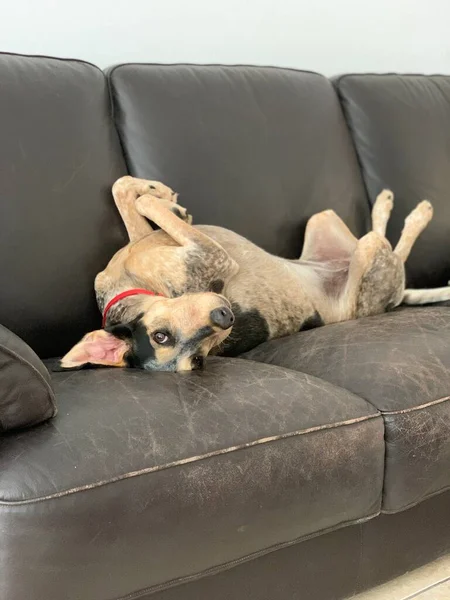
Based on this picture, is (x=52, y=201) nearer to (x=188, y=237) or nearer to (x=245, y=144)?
(x=188, y=237)

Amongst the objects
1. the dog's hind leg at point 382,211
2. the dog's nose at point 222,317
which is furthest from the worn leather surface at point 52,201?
the dog's hind leg at point 382,211

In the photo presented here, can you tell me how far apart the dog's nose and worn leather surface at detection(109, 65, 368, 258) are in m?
0.69

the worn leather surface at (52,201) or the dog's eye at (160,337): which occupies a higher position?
the worn leather surface at (52,201)

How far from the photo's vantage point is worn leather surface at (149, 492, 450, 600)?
1899mm

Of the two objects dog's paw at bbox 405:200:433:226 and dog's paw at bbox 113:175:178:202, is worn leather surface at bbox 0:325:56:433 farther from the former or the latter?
dog's paw at bbox 405:200:433:226

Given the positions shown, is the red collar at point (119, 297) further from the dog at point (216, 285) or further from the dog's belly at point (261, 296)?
the dog's belly at point (261, 296)

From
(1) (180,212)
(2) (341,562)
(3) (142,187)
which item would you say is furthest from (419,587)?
(3) (142,187)

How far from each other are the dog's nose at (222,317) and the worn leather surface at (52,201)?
0.53 metres

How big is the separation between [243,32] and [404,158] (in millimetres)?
1016

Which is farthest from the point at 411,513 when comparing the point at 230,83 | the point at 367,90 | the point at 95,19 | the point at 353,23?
the point at 353,23

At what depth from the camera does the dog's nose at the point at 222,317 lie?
7.47 ft

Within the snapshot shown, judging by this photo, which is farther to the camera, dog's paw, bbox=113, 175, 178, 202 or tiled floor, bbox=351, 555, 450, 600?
dog's paw, bbox=113, 175, 178, 202

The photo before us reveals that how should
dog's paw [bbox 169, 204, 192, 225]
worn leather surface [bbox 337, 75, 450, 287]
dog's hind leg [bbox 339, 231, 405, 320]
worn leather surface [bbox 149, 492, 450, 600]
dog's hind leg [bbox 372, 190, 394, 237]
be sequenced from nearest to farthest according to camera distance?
1. worn leather surface [bbox 149, 492, 450, 600]
2. dog's paw [bbox 169, 204, 192, 225]
3. dog's hind leg [bbox 339, 231, 405, 320]
4. dog's hind leg [bbox 372, 190, 394, 237]
5. worn leather surface [bbox 337, 75, 450, 287]

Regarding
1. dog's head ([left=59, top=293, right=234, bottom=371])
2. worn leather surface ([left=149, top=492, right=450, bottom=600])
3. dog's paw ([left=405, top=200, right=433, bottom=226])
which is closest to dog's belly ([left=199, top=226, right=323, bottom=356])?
dog's head ([left=59, top=293, right=234, bottom=371])
